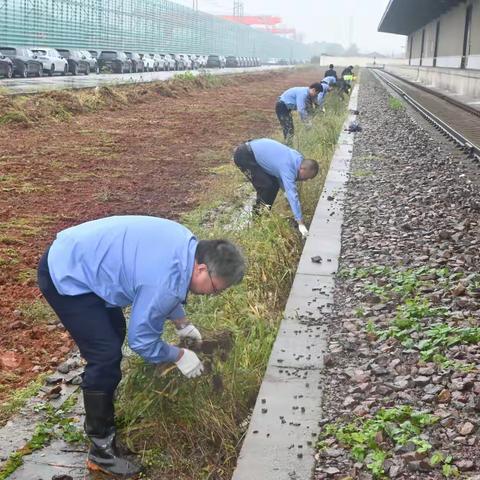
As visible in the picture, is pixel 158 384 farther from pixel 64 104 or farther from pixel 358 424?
pixel 64 104

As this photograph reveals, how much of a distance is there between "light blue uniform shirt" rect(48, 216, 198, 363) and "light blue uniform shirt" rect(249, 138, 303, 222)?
322 cm

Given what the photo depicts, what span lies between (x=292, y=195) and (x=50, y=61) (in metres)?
28.5

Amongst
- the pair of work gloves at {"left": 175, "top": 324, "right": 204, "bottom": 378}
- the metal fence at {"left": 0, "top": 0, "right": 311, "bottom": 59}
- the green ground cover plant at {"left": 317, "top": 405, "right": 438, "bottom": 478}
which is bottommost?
the green ground cover plant at {"left": 317, "top": 405, "right": 438, "bottom": 478}

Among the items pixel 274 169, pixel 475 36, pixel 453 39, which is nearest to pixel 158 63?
pixel 453 39

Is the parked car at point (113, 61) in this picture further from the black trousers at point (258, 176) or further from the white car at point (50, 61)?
the black trousers at point (258, 176)

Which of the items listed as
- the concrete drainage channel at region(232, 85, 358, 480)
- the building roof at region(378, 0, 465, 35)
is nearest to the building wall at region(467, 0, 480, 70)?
the building roof at region(378, 0, 465, 35)

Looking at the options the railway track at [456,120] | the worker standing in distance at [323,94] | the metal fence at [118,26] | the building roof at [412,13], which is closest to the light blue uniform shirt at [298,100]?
the worker standing in distance at [323,94]

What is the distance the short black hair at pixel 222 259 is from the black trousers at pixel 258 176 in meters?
4.33

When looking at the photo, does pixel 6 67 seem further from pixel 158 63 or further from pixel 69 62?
pixel 158 63

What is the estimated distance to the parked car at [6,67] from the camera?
2683 centimetres

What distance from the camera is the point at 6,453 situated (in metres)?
3.48

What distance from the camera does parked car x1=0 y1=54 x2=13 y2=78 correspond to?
26828 mm

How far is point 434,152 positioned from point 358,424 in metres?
9.91

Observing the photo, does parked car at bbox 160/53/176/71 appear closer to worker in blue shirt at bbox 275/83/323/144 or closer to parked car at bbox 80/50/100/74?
parked car at bbox 80/50/100/74
